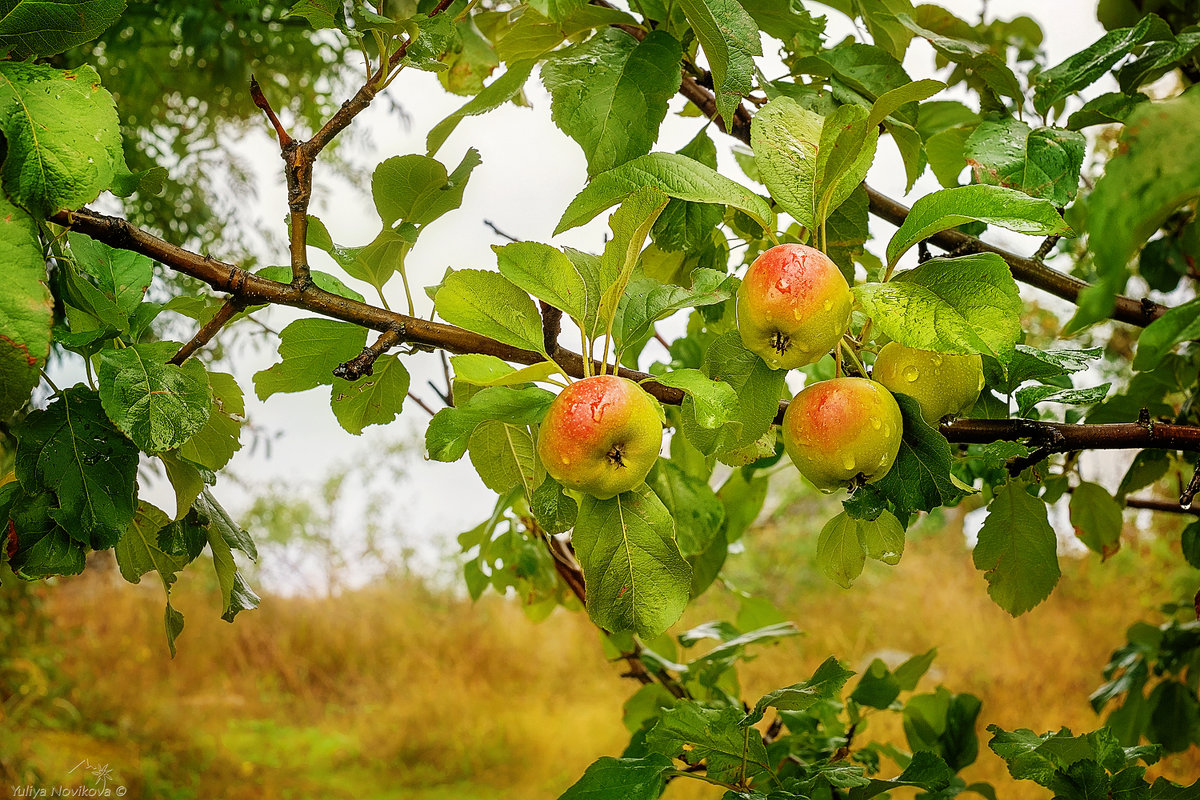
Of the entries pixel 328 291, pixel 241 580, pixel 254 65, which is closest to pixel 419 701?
pixel 254 65

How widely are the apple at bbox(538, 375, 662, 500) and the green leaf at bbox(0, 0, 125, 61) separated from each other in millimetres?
195

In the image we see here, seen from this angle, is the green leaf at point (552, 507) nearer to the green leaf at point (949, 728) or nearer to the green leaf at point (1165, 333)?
the green leaf at point (1165, 333)

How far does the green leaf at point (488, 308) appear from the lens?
11.7 inches

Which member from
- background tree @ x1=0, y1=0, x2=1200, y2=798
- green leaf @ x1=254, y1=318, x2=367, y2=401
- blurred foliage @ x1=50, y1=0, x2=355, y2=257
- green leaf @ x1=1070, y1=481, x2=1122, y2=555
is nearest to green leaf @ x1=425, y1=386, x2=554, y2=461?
background tree @ x1=0, y1=0, x2=1200, y2=798

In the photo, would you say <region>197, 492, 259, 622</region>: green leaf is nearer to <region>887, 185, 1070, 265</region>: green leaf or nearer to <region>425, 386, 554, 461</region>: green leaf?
<region>425, 386, 554, 461</region>: green leaf

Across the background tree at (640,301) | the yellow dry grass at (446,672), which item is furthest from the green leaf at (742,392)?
the yellow dry grass at (446,672)

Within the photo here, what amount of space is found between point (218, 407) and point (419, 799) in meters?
1.43

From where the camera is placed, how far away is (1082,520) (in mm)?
554

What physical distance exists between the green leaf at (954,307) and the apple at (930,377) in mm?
45

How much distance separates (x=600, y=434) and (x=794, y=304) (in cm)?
8

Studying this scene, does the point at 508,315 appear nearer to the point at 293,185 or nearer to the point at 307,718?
the point at 293,185

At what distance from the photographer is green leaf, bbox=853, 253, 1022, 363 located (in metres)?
0.24

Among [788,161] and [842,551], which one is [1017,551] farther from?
[788,161]

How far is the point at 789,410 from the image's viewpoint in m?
0.31
